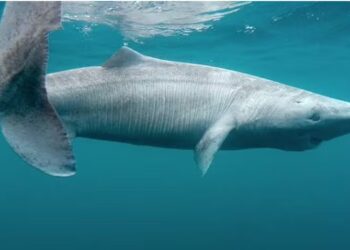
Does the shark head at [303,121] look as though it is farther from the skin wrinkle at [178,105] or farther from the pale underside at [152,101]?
the pale underside at [152,101]

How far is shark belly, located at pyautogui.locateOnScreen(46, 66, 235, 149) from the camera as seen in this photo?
213 inches

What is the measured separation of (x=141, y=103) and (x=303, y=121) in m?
2.02

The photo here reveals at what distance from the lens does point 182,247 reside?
27797 mm

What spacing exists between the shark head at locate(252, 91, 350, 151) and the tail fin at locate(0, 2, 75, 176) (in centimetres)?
352

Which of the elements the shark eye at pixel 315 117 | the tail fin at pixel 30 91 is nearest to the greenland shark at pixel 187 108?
the shark eye at pixel 315 117

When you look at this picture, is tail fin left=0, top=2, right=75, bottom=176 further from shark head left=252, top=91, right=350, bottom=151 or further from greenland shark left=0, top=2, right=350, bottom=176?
shark head left=252, top=91, right=350, bottom=151

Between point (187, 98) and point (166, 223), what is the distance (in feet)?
100

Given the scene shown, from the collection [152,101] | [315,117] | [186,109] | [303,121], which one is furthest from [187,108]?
[315,117]

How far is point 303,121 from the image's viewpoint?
230 inches

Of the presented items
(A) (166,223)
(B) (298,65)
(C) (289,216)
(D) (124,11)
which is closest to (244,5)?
(D) (124,11)

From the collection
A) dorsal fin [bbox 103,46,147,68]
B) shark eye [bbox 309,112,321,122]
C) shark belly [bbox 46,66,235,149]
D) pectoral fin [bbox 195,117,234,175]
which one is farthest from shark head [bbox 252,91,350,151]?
dorsal fin [bbox 103,46,147,68]

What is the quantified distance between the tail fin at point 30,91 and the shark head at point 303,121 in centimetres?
352

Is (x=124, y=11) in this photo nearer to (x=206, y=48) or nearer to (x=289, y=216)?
(x=206, y=48)

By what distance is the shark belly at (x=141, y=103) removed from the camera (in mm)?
5414
